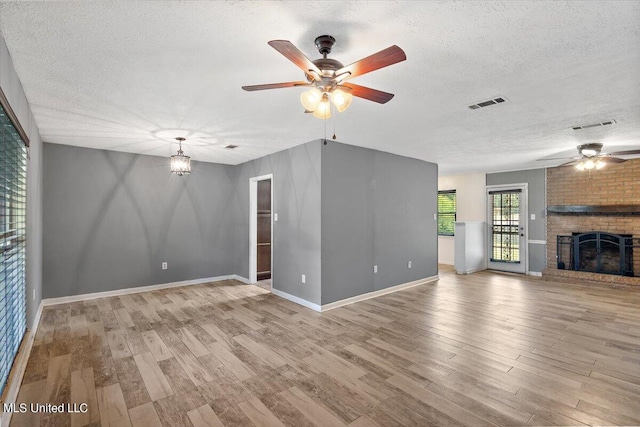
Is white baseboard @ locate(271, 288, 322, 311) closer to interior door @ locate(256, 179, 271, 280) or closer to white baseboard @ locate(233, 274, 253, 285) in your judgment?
white baseboard @ locate(233, 274, 253, 285)

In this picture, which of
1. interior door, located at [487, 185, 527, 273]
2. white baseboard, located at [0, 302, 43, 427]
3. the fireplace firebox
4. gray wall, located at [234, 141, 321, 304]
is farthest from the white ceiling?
interior door, located at [487, 185, 527, 273]

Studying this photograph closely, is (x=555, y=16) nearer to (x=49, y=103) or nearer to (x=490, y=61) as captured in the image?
(x=490, y=61)

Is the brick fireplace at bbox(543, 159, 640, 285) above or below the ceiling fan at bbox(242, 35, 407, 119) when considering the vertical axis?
below

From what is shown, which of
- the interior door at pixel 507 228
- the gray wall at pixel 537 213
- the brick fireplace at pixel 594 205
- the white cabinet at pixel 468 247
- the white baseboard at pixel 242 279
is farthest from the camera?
the interior door at pixel 507 228

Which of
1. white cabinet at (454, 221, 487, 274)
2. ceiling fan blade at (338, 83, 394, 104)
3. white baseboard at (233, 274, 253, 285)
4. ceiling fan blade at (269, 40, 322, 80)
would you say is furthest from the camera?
white cabinet at (454, 221, 487, 274)

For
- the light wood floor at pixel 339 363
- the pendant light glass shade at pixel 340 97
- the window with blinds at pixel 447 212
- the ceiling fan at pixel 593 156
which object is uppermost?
the ceiling fan at pixel 593 156

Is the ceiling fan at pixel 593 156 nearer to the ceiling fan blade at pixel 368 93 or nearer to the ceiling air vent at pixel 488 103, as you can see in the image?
the ceiling air vent at pixel 488 103

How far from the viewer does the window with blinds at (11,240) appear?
208 centimetres

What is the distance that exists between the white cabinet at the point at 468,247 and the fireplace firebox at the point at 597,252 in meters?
1.53

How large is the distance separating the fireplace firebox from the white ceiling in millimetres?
2903

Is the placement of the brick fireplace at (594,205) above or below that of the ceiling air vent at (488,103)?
below

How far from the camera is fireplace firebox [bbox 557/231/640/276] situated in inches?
227

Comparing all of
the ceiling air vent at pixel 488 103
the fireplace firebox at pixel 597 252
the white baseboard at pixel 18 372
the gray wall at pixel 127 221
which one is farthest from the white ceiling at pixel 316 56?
the fireplace firebox at pixel 597 252

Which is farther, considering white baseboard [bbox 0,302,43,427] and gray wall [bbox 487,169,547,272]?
gray wall [bbox 487,169,547,272]
